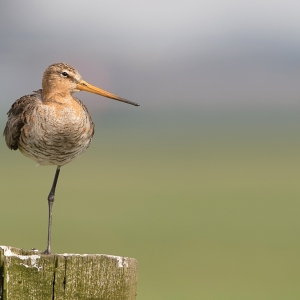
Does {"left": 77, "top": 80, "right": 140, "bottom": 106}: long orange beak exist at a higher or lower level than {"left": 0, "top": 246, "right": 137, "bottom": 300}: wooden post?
higher

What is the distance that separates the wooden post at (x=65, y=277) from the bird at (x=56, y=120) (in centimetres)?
361

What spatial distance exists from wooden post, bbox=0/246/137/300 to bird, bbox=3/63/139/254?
11.8 ft

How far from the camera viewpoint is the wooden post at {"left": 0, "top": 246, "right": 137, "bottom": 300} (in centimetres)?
566

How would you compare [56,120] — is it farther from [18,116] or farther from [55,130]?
[18,116]

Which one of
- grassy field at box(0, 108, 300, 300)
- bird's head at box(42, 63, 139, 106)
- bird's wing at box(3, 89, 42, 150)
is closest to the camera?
bird's head at box(42, 63, 139, 106)

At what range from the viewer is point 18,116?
9.82 metres

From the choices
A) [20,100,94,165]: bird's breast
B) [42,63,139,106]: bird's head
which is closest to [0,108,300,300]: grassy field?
[20,100,94,165]: bird's breast

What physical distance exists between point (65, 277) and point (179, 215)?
114ft

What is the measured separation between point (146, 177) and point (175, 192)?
43.0 ft

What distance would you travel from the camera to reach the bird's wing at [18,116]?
966 centimetres

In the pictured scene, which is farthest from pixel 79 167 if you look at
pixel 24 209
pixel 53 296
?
pixel 53 296

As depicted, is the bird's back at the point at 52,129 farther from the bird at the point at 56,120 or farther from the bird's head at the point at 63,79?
the bird's head at the point at 63,79

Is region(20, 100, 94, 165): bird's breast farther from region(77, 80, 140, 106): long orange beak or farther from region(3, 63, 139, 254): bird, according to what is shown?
region(77, 80, 140, 106): long orange beak

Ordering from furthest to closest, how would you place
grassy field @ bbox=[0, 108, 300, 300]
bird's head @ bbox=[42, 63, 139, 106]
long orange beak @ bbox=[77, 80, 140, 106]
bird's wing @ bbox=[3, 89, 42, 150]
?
1. grassy field @ bbox=[0, 108, 300, 300]
2. bird's wing @ bbox=[3, 89, 42, 150]
3. bird's head @ bbox=[42, 63, 139, 106]
4. long orange beak @ bbox=[77, 80, 140, 106]
